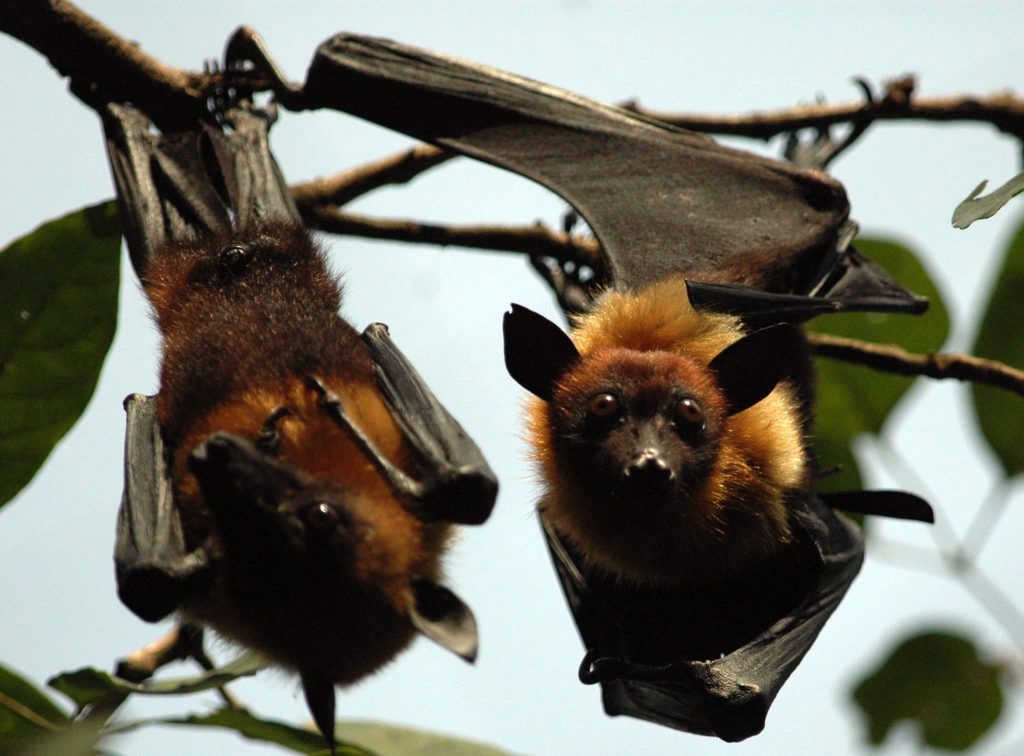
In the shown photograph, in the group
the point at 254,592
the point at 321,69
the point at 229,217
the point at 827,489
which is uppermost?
the point at 321,69

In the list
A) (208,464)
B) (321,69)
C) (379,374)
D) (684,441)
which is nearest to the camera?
(208,464)

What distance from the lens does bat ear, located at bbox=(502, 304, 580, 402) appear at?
13.1ft

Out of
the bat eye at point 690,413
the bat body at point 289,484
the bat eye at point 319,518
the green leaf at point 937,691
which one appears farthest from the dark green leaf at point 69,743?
the green leaf at point 937,691

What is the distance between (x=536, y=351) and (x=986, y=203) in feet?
5.92

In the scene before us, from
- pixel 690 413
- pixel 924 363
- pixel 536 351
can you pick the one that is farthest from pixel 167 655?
pixel 924 363

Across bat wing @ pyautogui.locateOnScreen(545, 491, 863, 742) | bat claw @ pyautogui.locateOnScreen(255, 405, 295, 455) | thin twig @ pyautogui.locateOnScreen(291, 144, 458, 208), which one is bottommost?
bat wing @ pyautogui.locateOnScreen(545, 491, 863, 742)

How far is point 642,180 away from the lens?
4770 millimetres

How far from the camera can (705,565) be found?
4.29 metres

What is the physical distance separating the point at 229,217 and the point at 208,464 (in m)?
1.61

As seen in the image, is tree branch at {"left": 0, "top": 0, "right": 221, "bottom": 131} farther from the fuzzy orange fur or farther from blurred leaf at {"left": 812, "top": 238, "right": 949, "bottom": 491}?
blurred leaf at {"left": 812, "top": 238, "right": 949, "bottom": 491}

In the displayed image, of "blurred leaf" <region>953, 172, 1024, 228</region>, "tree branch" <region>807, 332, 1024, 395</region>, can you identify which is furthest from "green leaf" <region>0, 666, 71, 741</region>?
"tree branch" <region>807, 332, 1024, 395</region>

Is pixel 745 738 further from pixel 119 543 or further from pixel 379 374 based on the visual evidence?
pixel 119 543

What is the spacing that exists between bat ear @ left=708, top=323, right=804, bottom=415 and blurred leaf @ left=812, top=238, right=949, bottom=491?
123 centimetres

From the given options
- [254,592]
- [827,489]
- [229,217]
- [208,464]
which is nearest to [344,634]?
[254,592]
